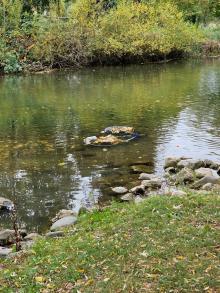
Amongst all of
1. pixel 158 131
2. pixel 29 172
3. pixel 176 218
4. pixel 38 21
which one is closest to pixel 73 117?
pixel 158 131

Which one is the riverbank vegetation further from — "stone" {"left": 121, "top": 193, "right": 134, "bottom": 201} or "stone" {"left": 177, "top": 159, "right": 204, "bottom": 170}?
"stone" {"left": 121, "top": 193, "right": 134, "bottom": 201}

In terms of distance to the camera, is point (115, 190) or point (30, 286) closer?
point (30, 286)

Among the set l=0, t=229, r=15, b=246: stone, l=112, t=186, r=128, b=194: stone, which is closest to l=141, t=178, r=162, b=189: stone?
l=112, t=186, r=128, b=194: stone

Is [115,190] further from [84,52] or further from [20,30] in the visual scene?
[20,30]

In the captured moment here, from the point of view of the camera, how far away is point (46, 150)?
13562 millimetres

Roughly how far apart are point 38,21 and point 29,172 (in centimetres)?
2463

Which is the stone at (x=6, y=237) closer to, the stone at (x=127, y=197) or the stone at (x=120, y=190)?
the stone at (x=127, y=197)

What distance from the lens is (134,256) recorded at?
19.2 feet

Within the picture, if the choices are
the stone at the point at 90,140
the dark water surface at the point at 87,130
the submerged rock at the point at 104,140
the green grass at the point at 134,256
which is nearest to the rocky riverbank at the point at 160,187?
the dark water surface at the point at 87,130

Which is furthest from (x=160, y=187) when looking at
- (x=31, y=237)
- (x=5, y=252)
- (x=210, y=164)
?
(x=5, y=252)

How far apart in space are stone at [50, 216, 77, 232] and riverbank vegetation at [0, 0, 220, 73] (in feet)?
80.5

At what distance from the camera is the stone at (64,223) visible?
803cm

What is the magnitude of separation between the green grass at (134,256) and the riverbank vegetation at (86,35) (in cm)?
2602

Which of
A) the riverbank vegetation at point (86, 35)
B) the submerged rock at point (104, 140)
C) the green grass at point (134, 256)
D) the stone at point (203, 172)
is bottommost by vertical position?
the submerged rock at point (104, 140)
